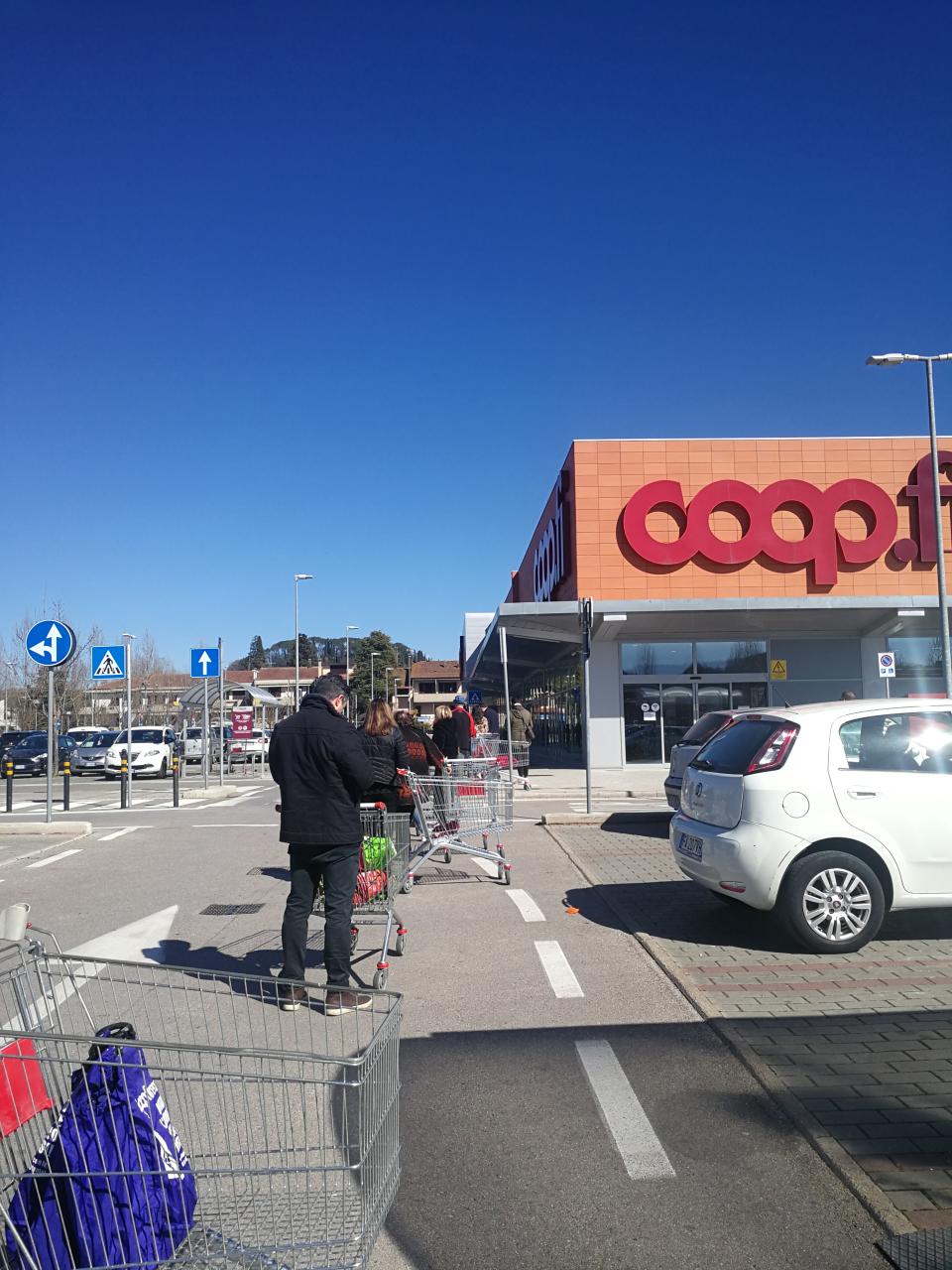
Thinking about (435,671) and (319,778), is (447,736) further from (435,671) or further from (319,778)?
(435,671)

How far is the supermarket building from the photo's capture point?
2853cm

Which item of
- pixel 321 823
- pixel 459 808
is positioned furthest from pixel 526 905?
pixel 321 823

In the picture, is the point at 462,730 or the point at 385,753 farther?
the point at 462,730

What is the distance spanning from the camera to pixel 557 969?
661cm

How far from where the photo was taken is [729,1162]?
374 cm

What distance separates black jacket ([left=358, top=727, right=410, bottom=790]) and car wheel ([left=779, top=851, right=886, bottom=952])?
9.97ft

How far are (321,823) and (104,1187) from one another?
11.1 feet

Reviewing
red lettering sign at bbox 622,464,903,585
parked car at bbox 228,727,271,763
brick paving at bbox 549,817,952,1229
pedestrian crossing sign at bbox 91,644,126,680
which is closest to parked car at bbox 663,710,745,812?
brick paving at bbox 549,817,952,1229

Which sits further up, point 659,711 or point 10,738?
point 659,711

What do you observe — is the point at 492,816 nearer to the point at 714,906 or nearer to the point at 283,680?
the point at 714,906

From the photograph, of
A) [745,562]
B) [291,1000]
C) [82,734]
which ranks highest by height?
[745,562]

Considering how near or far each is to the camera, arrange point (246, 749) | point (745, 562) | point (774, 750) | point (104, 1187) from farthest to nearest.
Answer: point (246, 749)
point (745, 562)
point (774, 750)
point (104, 1187)

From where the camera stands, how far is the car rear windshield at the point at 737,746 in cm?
722

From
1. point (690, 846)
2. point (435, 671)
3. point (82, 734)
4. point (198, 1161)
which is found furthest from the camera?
point (435, 671)
